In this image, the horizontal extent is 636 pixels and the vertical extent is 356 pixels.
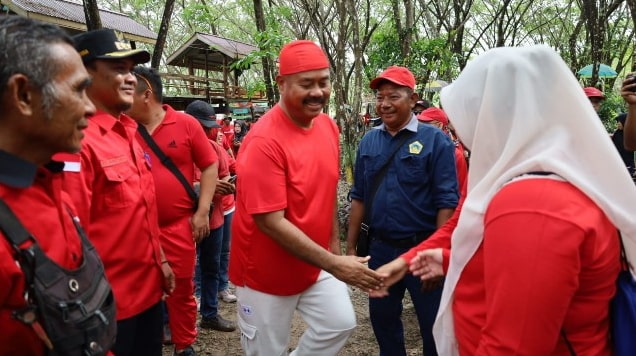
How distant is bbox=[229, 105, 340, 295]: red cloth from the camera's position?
236 cm

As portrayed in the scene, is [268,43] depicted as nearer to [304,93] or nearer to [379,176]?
[379,176]

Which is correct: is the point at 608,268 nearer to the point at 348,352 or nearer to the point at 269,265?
the point at 269,265

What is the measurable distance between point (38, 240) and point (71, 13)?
11.9m

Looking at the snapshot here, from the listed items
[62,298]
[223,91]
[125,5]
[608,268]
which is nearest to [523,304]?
[608,268]

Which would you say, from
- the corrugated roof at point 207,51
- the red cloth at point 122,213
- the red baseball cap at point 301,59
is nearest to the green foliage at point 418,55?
the red baseball cap at point 301,59

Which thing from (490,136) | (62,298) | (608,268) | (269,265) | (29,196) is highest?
(490,136)

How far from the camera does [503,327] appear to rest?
4.13ft

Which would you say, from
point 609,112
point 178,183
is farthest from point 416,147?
point 609,112

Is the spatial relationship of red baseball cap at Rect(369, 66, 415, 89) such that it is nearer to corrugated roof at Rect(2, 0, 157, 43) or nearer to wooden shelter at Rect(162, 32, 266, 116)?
corrugated roof at Rect(2, 0, 157, 43)

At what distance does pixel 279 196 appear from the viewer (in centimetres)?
235

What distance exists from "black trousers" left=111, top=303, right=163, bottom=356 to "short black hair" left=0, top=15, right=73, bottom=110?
1491mm

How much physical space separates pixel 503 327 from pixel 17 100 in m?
1.46

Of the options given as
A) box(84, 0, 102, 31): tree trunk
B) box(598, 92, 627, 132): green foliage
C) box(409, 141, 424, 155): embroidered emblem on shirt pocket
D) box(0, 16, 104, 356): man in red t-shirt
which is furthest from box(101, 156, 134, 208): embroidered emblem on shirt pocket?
box(598, 92, 627, 132): green foliage

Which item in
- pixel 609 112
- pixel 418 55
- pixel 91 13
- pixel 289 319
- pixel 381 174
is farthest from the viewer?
pixel 609 112
